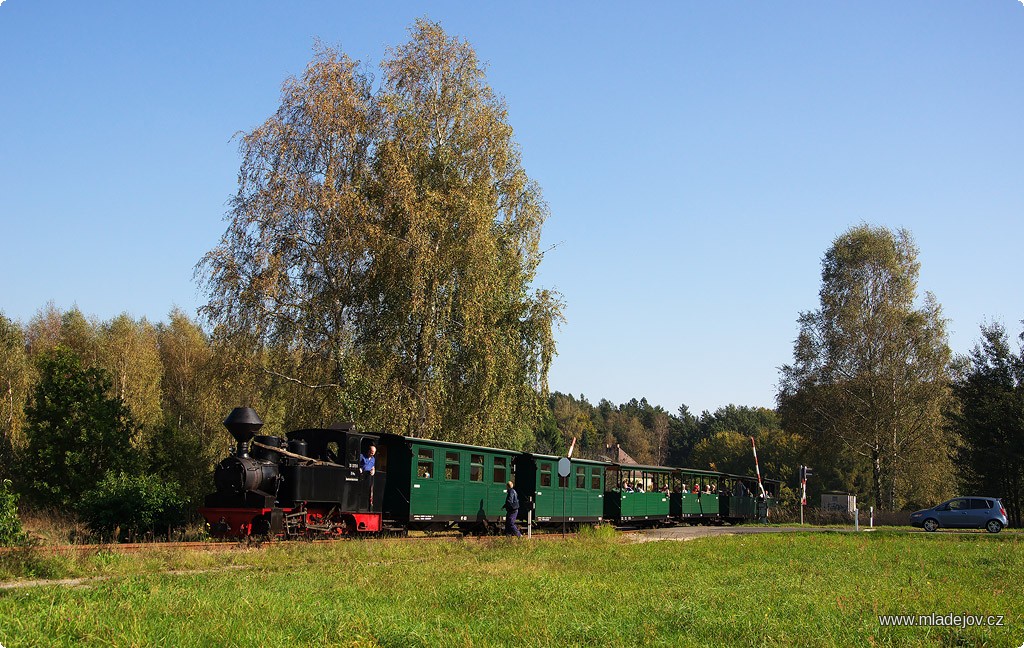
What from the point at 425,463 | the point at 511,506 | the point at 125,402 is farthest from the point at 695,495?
the point at 125,402

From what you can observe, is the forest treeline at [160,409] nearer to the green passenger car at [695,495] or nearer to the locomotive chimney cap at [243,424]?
the locomotive chimney cap at [243,424]

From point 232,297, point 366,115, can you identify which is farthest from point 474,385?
point 366,115

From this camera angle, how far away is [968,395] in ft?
133

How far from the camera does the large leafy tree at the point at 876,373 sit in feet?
158

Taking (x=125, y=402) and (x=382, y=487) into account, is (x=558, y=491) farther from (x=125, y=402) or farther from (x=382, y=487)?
(x=125, y=402)

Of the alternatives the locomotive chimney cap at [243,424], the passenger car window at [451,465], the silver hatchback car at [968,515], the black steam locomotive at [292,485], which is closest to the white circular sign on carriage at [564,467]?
the passenger car window at [451,465]

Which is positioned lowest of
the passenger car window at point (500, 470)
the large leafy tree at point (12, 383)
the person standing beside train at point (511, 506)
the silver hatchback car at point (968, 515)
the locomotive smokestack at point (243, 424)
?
the silver hatchback car at point (968, 515)

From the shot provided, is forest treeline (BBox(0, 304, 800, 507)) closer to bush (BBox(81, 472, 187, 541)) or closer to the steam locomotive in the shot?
bush (BBox(81, 472, 187, 541))

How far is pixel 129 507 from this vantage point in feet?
72.0

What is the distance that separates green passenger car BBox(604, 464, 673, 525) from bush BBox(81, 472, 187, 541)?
1694 centimetres

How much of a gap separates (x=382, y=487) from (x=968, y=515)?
85.0ft

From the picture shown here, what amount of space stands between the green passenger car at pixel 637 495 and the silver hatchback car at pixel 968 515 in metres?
10.8

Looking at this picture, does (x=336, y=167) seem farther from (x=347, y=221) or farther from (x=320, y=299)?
(x=320, y=299)

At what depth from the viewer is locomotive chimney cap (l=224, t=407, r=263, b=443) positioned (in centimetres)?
2025
